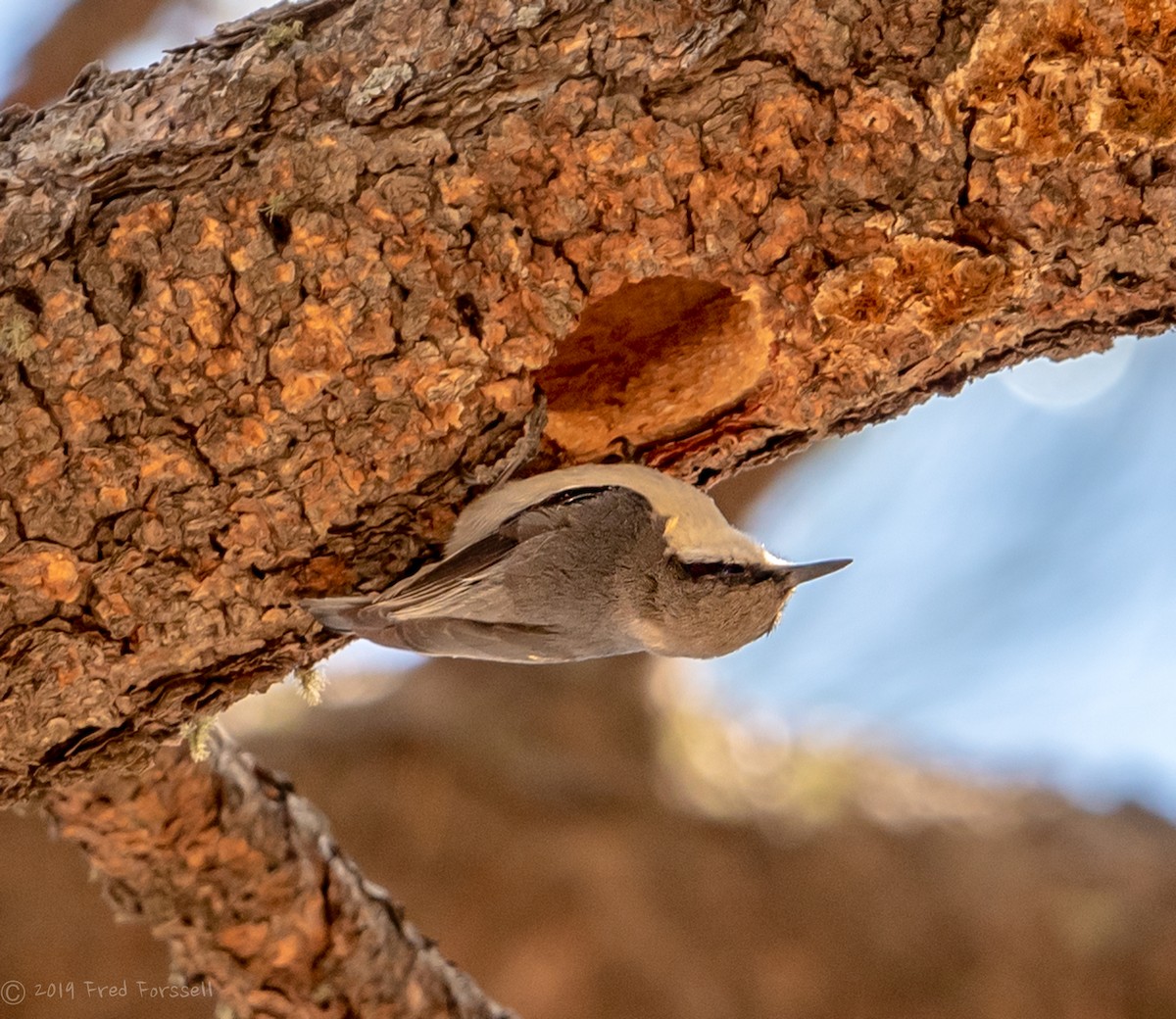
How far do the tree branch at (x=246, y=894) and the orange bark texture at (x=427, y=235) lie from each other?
16.8 inches

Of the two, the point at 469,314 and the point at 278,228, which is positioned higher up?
the point at 278,228

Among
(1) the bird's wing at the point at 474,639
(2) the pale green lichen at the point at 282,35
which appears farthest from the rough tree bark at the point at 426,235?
(1) the bird's wing at the point at 474,639

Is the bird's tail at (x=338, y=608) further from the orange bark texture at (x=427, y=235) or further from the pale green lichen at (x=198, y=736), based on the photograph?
the pale green lichen at (x=198, y=736)

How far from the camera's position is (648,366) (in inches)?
92.4

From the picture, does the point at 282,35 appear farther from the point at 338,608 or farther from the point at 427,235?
the point at 338,608

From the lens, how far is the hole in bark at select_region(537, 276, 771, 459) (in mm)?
2227

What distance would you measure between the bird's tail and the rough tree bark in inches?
2.3

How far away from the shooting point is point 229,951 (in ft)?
8.49

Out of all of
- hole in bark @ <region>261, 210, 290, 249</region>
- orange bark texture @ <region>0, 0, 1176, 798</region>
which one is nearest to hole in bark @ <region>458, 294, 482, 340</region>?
orange bark texture @ <region>0, 0, 1176, 798</region>

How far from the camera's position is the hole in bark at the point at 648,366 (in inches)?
87.7

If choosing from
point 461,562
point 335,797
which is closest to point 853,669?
point 335,797

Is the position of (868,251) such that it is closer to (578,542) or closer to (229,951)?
(578,542)

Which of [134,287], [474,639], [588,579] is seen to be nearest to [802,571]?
[588,579]

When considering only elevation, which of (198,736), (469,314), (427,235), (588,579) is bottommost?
(588,579)
